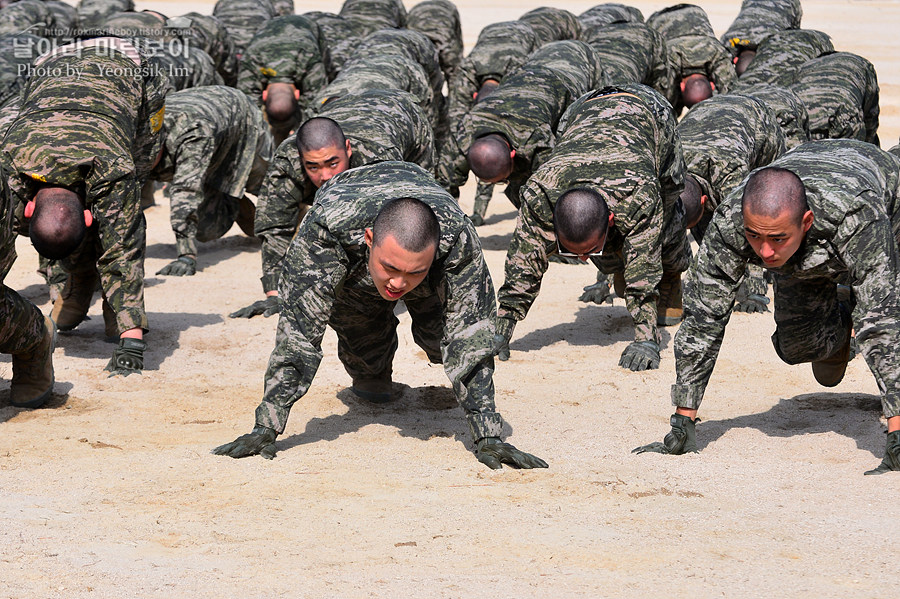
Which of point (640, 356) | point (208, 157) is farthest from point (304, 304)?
point (208, 157)

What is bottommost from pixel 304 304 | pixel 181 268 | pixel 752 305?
pixel 181 268

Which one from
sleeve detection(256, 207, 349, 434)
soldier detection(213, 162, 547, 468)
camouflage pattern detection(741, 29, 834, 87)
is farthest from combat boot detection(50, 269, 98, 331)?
camouflage pattern detection(741, 29, 834, 87)

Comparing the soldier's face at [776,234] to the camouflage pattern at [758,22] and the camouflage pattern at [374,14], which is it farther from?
the camouflage pattern at [374,14]

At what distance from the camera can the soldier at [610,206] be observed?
20.3ft

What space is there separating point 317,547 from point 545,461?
1.40 m

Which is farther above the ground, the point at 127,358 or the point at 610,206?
the point at 610,206

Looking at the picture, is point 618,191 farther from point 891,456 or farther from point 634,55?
point 634,55

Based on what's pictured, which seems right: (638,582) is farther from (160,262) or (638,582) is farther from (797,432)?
(160,262)

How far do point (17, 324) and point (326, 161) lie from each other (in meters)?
2.12

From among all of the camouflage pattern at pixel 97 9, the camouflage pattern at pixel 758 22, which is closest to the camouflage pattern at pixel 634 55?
the camouflage pattern at pixel 758 22

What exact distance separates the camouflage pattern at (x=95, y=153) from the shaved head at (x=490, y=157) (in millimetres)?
2320

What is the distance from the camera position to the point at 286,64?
10.9 metres

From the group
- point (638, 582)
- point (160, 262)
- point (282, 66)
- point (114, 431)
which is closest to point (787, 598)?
point (638, 582)

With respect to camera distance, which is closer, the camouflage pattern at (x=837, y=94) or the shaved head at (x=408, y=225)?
the shaved head at (x=408, y=225)
